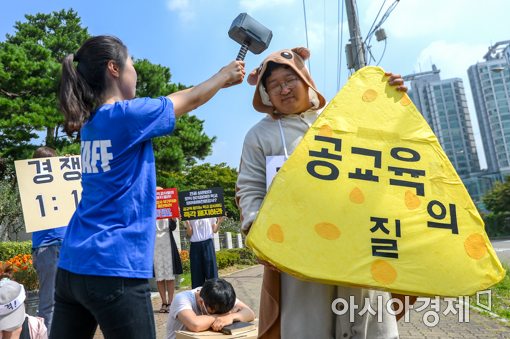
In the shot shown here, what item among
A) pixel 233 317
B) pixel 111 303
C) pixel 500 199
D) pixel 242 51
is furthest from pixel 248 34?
pixel 500 199

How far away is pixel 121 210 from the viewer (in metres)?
1.67

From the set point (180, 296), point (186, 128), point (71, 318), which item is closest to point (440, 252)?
point (71, 318)

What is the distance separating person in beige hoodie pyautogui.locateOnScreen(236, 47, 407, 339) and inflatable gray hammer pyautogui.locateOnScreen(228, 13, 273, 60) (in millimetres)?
86

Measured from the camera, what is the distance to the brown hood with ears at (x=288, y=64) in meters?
2.26

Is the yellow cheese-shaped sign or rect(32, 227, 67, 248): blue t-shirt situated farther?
rect(32, 227, 67, 248): blue t-shirt

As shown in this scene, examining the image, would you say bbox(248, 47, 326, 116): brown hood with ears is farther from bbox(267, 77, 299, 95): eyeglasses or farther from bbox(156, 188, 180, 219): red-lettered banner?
bbox(156, 188, 180, 219): red-lettered banner

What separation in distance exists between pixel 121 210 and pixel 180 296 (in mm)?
1920

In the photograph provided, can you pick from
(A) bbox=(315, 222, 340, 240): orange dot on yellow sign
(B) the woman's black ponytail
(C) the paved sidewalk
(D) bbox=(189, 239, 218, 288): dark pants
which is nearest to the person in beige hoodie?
(A) bbox=(315, 222, 340, 240): orange dot on yellow sign

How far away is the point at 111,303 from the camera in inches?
62.3

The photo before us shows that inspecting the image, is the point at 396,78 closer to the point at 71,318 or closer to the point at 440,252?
the point at 440,252

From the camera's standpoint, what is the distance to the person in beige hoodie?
2.01 metres

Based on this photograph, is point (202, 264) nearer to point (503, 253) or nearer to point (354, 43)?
point (354, 43)

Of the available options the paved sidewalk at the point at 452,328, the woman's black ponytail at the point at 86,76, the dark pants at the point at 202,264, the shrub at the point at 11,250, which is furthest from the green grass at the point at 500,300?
the shrub at the point at 11,250

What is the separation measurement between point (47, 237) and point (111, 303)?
122 inches
